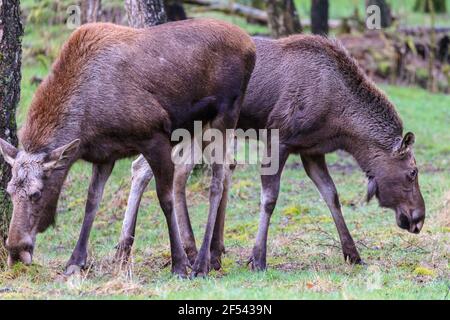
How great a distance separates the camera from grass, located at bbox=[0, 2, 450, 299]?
7909 mm

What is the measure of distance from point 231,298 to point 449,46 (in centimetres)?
1889

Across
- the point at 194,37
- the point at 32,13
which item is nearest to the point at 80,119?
the point at 194,37

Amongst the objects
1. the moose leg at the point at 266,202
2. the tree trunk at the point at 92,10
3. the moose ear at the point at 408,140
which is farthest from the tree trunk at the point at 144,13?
the moose ear at the point at 408,140

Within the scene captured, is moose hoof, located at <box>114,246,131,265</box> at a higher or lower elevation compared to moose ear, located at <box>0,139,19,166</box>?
lower

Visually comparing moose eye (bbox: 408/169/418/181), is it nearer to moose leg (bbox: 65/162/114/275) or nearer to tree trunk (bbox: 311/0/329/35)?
moose leg (bbox: 65/162/114/275)

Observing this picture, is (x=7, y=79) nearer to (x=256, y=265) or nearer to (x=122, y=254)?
(x=122, y=254)

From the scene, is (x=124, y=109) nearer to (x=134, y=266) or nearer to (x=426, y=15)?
(x=134, y=266)

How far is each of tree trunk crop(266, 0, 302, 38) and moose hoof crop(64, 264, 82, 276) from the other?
10.1m

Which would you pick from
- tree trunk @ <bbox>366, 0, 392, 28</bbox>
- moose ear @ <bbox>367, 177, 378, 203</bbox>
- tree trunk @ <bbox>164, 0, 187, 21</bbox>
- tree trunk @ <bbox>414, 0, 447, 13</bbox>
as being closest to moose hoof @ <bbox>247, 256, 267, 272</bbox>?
moose ear @ <bbox>367, 177, 378, 203</bbox>

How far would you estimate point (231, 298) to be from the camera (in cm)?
725

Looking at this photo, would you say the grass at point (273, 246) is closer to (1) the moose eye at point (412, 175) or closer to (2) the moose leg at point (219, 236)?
(2) the moose leg at point (219, 236)

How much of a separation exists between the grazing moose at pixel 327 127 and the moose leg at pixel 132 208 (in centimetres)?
1

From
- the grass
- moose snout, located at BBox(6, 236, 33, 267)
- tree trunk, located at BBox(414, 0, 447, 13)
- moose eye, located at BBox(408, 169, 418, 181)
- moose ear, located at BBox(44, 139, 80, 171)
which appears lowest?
tree trunk, located at BBox(414, 0, 447, 13)

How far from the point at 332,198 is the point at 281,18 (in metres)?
8.36
